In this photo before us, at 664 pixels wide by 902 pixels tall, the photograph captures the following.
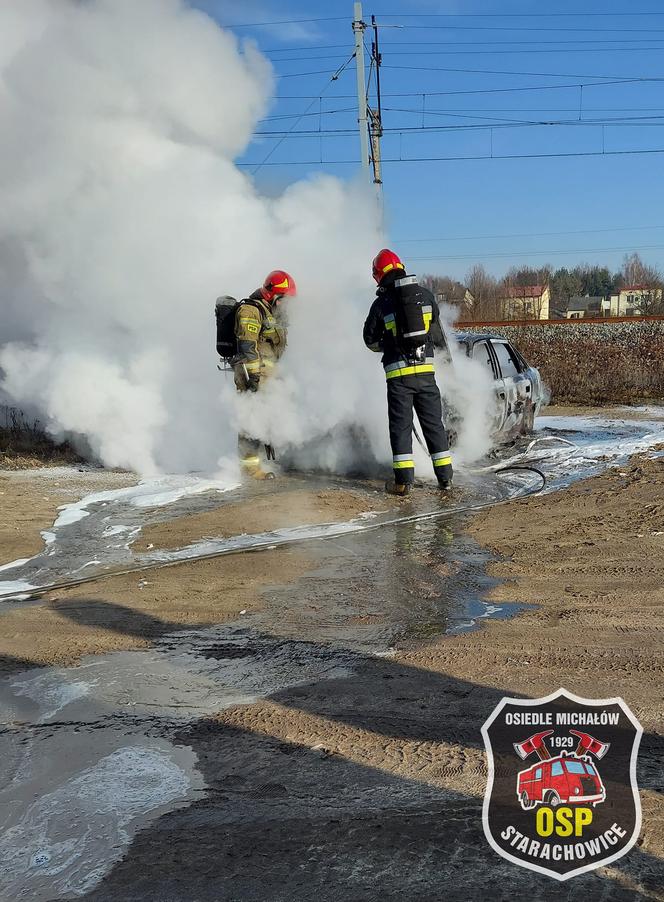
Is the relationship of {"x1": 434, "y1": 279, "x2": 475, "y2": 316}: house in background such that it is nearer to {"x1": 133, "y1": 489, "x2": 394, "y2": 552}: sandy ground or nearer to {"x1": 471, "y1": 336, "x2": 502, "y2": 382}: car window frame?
{"x1": 471, "y1": 336, "x2": 502, "y2": 382}: car window frame

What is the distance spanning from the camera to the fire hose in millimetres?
5430

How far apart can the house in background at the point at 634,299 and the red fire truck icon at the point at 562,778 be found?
43.4 metres

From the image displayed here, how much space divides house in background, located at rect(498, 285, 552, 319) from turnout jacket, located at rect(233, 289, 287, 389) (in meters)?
34.8

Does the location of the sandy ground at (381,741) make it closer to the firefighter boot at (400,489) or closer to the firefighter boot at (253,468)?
the firefighter boot at (400,489)

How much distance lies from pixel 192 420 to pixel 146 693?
708 cm

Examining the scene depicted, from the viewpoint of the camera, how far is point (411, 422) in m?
8.28

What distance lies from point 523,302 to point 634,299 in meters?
23.6

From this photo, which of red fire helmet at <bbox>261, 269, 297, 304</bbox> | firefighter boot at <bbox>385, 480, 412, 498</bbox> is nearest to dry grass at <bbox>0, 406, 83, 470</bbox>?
red fire helmet at <bbox>261, 269, 297, 304</bbox>

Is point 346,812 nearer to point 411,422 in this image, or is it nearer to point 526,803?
point 526,803

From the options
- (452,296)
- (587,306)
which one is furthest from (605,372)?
(587,306)

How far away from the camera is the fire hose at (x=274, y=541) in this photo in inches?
214

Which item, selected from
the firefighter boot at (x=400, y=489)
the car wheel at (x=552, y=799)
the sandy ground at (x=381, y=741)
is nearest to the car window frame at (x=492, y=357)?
the firefighter boot at (x=400, y=489)

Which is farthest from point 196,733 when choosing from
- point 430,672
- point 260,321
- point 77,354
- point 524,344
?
point 524,344

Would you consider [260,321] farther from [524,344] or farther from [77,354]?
[524,344]
